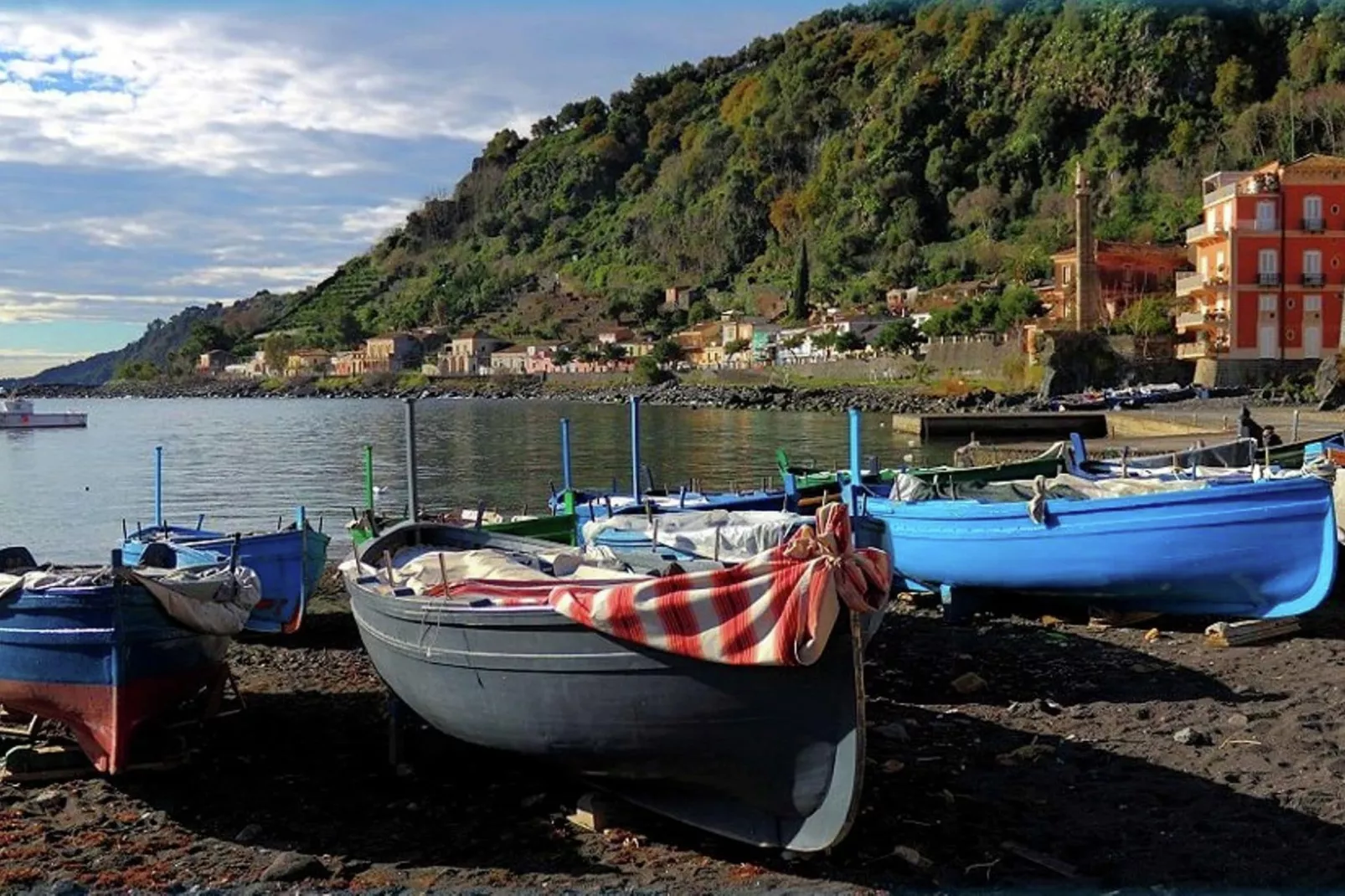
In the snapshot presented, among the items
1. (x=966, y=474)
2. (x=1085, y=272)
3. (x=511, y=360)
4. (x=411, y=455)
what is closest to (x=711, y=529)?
(x=411, y=455)

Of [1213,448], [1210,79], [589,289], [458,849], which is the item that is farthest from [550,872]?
[589,289]

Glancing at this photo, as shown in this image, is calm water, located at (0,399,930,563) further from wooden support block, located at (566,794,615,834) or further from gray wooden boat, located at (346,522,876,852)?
wooden support block, located at (566,794,615,834)

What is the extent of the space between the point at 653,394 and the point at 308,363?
318 feet

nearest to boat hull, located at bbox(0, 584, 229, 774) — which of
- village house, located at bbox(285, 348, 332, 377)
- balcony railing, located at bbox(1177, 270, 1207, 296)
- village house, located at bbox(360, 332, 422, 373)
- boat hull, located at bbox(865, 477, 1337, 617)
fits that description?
boat hull, located at bbox(865, 477, 1337, 617)

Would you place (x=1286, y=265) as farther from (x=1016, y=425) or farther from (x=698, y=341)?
(x=698, y=341)

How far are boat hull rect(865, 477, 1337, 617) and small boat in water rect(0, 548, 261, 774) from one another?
18.8 ft

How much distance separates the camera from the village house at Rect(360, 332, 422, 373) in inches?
6720

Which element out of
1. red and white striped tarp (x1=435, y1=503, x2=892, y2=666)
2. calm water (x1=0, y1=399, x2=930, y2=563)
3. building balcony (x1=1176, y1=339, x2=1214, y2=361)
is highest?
building balcony (x1=1176, y1=339, x2=1214, y2=361)

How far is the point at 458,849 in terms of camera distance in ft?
23.9

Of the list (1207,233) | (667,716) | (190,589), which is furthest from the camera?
(1207,233)

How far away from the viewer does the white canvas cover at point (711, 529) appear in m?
10.7

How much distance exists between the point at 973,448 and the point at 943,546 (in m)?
17.4

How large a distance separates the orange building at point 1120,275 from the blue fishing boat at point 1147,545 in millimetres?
65537

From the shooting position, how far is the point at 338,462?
46344 millimetres
